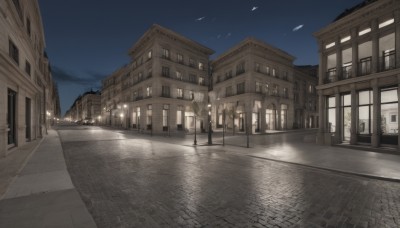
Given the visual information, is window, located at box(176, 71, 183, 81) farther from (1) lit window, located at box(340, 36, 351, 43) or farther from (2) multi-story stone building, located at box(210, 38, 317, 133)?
(1) lit window, located at box(340, 36, 351, 43)

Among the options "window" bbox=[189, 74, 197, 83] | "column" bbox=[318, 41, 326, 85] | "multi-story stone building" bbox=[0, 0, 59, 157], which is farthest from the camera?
"window" bbox=[189, 74, 197, 83]

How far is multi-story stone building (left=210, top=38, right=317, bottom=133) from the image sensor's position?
32812 mm

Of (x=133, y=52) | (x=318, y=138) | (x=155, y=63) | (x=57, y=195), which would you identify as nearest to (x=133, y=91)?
(x=133, y=52)

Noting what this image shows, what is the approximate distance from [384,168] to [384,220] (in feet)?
19.3

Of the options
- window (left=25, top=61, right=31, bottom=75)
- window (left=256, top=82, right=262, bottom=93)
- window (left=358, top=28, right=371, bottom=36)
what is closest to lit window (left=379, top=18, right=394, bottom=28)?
window (left=358, top=28, right=371, bottom=36)

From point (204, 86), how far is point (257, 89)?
35.4ft

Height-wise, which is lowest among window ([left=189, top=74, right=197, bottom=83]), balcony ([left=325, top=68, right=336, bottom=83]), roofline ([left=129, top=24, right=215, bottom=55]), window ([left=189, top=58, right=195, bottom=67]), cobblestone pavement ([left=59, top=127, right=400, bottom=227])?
cobblestone pavement ([left=59, top=127, right=400, bottom=227])

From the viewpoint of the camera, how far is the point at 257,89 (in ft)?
111

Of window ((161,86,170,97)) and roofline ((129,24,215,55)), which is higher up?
roofline ((129,24,215,55))

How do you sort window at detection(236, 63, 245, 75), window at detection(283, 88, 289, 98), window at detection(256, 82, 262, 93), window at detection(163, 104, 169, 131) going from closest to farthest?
window at detection(163, 104, 169, 131), window at detection(256, 82, 262, 93), window at detection(236, 63, 245, 75), window at detection(283, 88, 289, 98)

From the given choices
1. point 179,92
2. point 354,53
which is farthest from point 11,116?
point 354,53

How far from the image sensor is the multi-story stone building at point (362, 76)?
1360 cm

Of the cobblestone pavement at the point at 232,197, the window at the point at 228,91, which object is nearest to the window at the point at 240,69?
the window at the point at 228,91

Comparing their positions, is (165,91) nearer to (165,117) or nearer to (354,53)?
(165,117)
